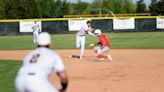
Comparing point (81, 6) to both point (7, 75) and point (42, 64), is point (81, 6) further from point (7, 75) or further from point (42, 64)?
point (42, 64)

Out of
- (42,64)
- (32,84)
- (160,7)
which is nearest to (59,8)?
(160,7)

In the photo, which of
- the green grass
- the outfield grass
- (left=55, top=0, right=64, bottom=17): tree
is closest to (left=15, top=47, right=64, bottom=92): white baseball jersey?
the green grass

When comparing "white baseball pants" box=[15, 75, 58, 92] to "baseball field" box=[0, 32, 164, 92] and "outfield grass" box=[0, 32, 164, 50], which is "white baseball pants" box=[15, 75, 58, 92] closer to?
"baseball field" box=[0, 32, 164, 92]

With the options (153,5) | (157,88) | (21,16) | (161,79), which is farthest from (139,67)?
(153,5)

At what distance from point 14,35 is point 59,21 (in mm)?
4838

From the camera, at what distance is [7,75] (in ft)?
46.5

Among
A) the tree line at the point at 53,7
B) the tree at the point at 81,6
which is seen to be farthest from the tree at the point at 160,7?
the tree at the point at 81,6

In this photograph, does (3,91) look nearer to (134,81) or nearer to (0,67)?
(134,81)

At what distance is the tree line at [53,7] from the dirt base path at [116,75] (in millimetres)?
50942

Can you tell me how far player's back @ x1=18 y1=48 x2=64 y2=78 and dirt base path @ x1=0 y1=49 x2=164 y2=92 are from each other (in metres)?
5.54

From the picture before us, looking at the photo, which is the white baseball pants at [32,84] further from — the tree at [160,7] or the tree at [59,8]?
the tree at [59,8]

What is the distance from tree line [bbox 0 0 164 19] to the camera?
69188mm

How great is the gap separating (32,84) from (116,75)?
342 inches

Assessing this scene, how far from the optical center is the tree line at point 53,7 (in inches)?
2724
